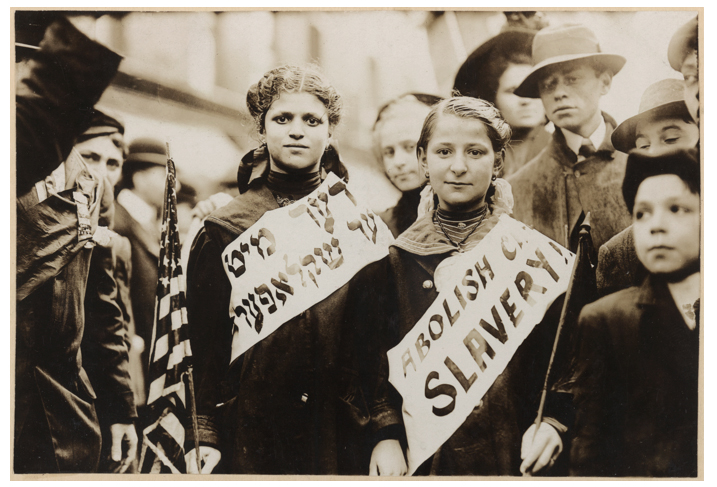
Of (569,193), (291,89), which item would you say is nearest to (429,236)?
(569,193)

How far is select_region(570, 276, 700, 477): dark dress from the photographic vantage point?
135 inches

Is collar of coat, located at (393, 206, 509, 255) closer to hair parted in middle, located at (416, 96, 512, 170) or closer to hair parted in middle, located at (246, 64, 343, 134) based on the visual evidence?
hair parted in middle, located at (416, 96, 512, 170)

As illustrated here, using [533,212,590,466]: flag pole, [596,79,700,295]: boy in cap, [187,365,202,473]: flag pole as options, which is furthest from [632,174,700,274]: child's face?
[187,365,202,473]: flag pole

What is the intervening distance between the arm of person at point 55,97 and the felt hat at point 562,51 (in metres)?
2.74

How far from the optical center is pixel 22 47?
364 centimetres

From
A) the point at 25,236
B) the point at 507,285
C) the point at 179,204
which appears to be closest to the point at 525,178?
the point at 507,285

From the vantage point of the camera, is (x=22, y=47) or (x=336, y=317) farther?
(x=22, y=47)

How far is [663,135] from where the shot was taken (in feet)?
11.7

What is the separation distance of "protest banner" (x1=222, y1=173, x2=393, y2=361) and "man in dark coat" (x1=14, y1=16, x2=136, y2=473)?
33.9 inches

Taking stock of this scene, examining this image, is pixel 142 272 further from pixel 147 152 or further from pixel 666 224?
pixel 666 224

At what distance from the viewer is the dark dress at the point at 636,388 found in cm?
344

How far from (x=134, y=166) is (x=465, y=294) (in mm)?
2304

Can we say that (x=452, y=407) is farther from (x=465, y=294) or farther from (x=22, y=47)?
(x=22, y=47)

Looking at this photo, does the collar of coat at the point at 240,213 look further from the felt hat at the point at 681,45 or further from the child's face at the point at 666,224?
the felt hat at the point at 681,45
